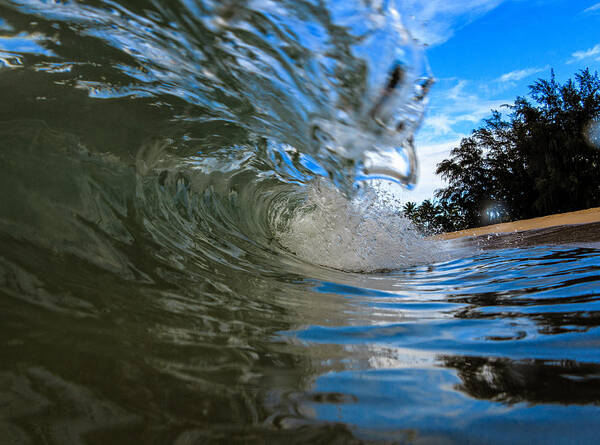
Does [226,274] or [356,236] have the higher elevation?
[356,236]

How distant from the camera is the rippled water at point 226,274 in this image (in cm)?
70

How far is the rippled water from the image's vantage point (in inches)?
27.4

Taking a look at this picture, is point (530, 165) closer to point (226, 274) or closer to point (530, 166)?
point (530, 166)

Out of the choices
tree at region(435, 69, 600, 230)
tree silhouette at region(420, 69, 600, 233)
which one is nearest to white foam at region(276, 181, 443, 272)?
tree silhouette at region(420, 69, 600, 233)

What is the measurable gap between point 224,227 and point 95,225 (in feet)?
5.56

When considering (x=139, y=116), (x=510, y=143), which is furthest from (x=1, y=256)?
(x=510, y=143)

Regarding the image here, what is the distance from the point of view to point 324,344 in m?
1.09

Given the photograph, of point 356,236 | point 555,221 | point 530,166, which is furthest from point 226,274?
point 530,166

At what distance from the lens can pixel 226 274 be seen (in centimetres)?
196

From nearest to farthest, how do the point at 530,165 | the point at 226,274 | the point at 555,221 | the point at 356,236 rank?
the point at 226,274 → the point at 356,236 → the point at 555,221 → the point at 530,165

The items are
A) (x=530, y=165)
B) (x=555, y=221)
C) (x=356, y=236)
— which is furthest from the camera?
(x=530, y=165)

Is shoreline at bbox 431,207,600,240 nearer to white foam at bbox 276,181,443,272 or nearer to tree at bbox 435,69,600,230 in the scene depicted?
white foam at bbox 276,181,443,272

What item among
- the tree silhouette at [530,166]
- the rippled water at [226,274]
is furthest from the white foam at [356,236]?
the tree silhouette at [530,166]

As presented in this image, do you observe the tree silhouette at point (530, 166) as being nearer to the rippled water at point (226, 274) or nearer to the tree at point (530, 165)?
the tree at point (530, 165)
